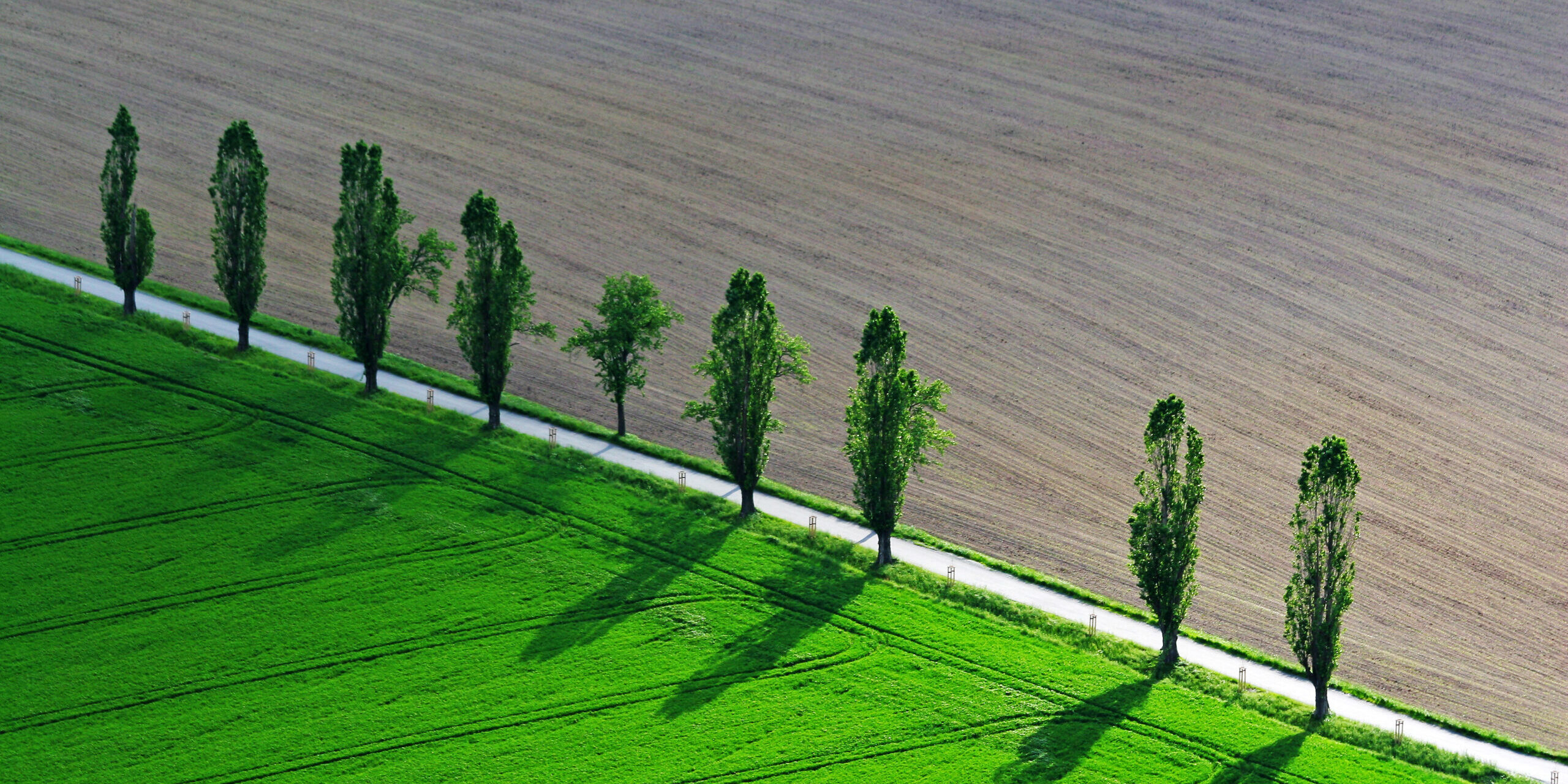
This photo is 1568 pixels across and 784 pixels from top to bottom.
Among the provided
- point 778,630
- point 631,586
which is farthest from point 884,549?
point 631,586

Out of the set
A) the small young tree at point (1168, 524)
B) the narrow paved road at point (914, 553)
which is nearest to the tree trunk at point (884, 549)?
the narrow paved road at point (914, 553)

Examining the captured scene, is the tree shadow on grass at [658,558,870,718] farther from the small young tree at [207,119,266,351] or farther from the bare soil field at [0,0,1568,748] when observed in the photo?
the small young tree at [207,119,266,351]

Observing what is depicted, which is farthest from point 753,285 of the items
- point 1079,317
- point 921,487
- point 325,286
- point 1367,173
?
point 1367,173

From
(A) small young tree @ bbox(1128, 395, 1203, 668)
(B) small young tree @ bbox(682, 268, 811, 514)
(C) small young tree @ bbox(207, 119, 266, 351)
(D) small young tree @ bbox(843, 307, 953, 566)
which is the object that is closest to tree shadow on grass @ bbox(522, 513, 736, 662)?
(B) small young tree @ bbox(682, 268, 811, 514)

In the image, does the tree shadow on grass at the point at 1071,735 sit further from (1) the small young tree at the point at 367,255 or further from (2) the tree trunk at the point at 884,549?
(1) the small young tree at the point at 367,255

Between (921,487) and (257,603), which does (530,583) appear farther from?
(921,487)

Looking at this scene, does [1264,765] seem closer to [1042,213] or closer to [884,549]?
[884,549]
